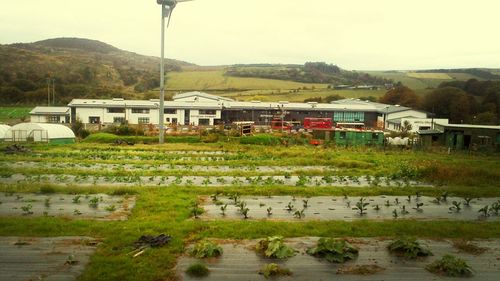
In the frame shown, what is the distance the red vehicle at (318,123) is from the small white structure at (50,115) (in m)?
23.3

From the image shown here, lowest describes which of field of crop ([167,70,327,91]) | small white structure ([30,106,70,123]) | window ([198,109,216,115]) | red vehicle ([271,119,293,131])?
red vehicle ([271,119,293,131])

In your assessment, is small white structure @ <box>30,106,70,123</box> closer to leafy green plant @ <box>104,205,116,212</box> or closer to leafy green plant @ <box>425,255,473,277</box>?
leafy green plant @ <box>104,205,116,212</box>

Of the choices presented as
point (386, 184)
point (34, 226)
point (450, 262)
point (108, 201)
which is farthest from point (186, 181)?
point (450, 262)

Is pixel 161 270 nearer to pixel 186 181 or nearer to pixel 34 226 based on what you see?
pixel 34 226

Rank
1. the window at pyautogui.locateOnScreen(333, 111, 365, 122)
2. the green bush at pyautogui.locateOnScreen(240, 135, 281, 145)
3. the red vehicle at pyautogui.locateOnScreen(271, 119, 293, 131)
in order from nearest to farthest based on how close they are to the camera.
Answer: the green bush at pyautogui.locateOnScreen(240, 135, 281, 145) < the red vehicle at pyautogui.locateOnScreen(271, 119, 293, 131) < the window at pyautogui.locateOnScreen(333, 111, 365, 122)

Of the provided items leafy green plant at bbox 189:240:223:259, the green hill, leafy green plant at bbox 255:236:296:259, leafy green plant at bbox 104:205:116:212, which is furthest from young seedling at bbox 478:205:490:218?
the green hill

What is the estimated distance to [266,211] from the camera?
11.9m

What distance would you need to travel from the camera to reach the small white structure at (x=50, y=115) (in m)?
40.2

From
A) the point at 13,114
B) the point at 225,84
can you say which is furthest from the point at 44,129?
the point at 225,84

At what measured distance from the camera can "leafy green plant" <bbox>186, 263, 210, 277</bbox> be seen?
25.2 feet

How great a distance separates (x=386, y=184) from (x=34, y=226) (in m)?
12.1

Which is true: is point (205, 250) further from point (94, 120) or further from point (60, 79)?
point (60, 79)

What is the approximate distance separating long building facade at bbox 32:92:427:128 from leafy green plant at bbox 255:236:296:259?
108 ft

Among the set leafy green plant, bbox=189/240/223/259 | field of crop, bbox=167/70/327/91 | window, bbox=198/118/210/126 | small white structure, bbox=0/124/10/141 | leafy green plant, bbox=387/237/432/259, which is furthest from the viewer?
field of crop, bbox=167/70/327/91
